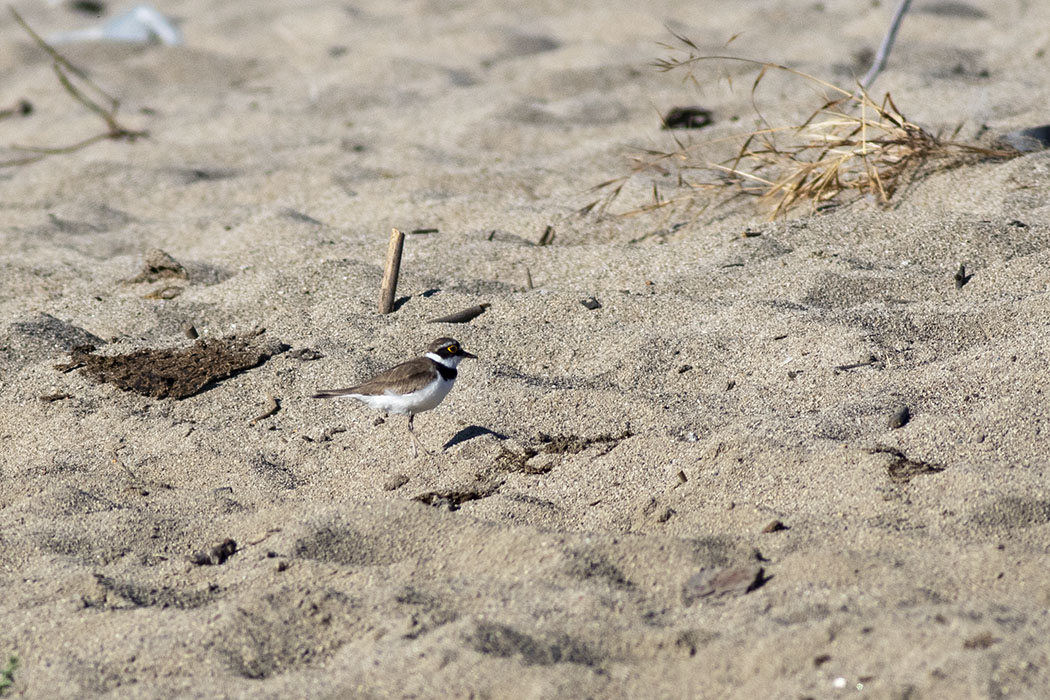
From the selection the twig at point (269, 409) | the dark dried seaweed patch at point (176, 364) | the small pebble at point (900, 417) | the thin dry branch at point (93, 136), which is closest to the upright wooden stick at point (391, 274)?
the dark dried seaweed patch at point (176, 364)

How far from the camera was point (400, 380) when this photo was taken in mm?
3746

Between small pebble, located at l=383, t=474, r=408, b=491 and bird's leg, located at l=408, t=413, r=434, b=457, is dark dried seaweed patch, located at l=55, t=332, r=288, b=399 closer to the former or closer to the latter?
bird's leg, located at l=408, t=413, r=434, b=457

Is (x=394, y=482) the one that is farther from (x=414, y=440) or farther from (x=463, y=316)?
(x=463, y=316)

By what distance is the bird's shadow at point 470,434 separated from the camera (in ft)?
12.1

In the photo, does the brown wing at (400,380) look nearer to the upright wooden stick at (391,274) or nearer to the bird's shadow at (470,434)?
the bird's shadow at (470,434)

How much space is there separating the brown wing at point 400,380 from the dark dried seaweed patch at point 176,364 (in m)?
0.64

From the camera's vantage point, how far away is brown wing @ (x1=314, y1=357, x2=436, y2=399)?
3.73 m

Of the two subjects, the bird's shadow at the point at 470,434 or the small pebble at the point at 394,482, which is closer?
the small pebble at the point at 394,482

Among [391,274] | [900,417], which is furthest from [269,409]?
[900,417]

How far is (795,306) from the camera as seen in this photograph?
443 centimetres

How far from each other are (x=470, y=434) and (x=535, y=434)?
24 cm

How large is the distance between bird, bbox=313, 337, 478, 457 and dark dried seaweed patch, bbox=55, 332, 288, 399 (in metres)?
0.58

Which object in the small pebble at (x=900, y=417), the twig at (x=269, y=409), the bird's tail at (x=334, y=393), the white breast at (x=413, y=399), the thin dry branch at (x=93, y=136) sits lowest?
the thin dry branch at (x=93, y=136)

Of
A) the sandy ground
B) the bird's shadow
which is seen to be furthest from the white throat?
the bird's shadow
